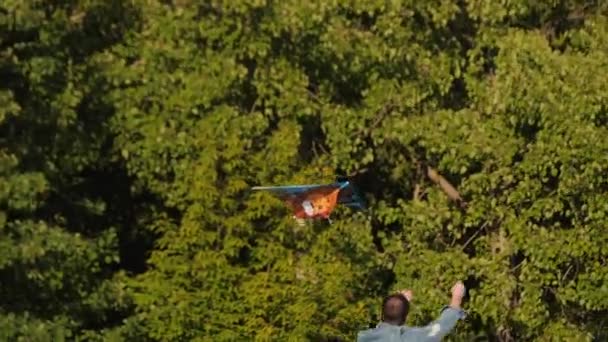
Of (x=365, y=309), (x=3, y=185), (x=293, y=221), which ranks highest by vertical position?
(x=3, y=185)

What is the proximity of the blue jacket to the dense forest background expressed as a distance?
25.0 ft

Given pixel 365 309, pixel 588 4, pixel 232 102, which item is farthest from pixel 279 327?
pixel 588 4

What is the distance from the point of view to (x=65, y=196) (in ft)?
51.6

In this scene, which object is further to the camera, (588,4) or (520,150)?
(588,4)

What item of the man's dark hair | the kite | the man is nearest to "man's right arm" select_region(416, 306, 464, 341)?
the man

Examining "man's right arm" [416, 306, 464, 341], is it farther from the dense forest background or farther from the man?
the dense forest background

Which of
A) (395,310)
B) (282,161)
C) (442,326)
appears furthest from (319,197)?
(442,326)

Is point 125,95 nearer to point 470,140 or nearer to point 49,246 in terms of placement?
point 49,246

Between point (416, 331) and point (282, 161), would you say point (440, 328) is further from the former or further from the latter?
point (282, 161)

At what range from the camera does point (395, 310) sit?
6.90 metres

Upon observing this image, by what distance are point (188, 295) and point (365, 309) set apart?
5.61 feet

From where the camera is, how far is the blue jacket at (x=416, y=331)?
22.2 ft

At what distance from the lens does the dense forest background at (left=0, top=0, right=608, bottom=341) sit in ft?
48.0

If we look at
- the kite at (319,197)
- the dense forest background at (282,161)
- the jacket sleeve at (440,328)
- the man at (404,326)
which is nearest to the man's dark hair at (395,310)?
the man at (404,326)
